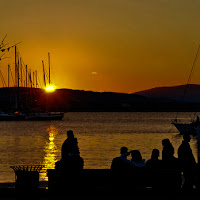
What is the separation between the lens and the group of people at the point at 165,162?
44.9 ft

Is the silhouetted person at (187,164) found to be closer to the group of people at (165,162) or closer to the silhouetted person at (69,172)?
the group of people at (165,162)

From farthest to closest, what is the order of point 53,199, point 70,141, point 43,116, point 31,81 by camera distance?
point 43,116 → point 31,81 → point 70,141 → point 53,199

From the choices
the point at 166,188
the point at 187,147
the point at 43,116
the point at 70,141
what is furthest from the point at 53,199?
the point at 43,116

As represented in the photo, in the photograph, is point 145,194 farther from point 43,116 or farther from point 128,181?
point 43,116

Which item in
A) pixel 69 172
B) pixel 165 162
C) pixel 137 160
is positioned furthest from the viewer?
pixel 165 162

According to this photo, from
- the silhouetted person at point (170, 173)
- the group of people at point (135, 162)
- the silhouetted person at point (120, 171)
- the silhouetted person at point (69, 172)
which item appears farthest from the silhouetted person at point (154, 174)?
the silhouetted person at point (69, 172)

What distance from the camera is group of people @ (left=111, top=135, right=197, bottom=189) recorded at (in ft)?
44.9

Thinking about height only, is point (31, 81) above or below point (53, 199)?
above

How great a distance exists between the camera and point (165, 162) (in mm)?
14094

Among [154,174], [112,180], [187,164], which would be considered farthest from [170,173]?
[187,164]

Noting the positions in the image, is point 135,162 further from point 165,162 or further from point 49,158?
point 49,158

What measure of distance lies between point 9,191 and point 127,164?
3.18m

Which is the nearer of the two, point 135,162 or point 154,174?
point 154,174

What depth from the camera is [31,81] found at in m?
127
